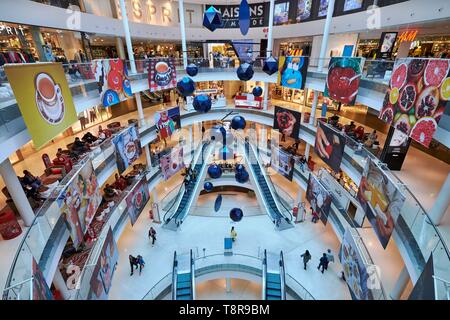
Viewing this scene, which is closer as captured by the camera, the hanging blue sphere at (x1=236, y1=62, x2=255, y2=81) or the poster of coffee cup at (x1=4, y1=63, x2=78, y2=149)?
the poster of coffee cup at (x1=4, y1=63, x2=78, y2=149)

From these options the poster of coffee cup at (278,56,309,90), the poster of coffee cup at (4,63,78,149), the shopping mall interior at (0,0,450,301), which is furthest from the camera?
the poster of coffee cup at (278,56,309,90)

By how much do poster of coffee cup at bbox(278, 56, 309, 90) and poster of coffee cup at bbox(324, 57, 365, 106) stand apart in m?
2.07

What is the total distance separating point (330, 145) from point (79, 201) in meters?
10.8

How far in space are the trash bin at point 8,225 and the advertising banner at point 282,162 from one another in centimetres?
1322

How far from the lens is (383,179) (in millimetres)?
7629

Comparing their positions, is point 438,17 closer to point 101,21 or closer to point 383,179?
point 383,179

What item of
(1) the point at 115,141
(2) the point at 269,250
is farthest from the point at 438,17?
(1) the point at 115,141

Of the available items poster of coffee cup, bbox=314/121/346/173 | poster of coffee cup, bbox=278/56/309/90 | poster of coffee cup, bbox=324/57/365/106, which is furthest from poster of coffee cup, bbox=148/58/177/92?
poster of coffee cup, bbox=314/121/346/173

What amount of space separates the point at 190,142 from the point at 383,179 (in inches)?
597

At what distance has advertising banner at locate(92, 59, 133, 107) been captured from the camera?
990 centimetres

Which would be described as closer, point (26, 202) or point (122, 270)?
point (26, 202)

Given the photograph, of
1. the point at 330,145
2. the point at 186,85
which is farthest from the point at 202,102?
the point at 330,145

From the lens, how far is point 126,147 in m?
11.8

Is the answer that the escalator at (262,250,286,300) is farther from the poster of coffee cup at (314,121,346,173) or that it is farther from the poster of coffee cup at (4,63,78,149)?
the poster of coffee cup at (4,63,78,149)
